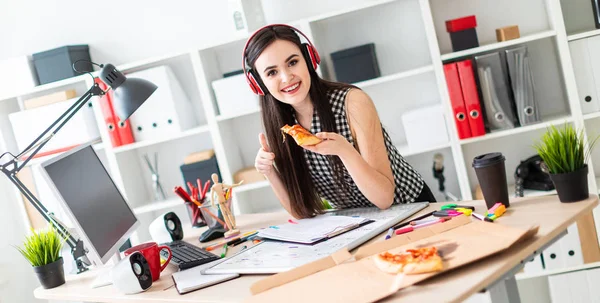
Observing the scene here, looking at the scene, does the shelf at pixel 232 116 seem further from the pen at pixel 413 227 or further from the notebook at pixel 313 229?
the pen at pixel 413 227

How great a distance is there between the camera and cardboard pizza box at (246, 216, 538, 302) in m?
1.22

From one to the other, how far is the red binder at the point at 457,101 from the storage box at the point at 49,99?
6.77ft

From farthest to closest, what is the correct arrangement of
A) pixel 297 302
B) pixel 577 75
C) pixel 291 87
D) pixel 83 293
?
pixel 577 75 → pixel 291 87 → pixel 83 293 → pixel 297 302

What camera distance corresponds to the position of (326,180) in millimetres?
2223

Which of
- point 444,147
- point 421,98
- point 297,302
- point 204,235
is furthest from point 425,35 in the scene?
point 297,302

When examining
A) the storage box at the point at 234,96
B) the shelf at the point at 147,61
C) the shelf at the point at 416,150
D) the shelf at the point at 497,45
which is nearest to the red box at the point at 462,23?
the shelf at the point at 497,45

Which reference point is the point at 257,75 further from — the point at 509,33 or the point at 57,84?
the point at 57,84

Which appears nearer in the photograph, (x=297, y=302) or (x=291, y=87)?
(x=297, y=302)

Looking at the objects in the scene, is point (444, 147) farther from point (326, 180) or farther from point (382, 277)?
point (382, 277)

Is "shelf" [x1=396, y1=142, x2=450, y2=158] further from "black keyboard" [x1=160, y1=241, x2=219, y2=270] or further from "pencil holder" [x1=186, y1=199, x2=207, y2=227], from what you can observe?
"black keyboard" [x1=160, y1=241, x2=219, y2=270]

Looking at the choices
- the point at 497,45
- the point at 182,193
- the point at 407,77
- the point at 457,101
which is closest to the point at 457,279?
the point at 182,193

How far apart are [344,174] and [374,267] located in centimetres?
84

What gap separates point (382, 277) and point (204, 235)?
3.32 ft

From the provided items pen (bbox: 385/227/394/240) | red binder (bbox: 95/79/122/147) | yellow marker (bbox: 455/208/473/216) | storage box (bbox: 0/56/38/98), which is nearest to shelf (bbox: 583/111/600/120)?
yellow marker (bbox: 455/208/473/216)
